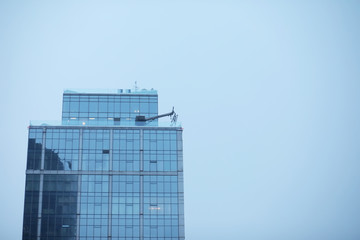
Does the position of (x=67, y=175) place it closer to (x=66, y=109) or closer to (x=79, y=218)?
(x=79, y=218)

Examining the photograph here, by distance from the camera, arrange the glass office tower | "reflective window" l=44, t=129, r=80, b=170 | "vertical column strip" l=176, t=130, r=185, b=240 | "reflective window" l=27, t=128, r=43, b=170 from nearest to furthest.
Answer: the glass office tower, "vertical column strip" l=176, t=130, r=185, b=240, "reflective window" l=27, t=128, r=43, b=170, "reflective window" l=44, t=129, r=80, b=170

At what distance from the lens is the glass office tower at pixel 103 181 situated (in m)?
88.9

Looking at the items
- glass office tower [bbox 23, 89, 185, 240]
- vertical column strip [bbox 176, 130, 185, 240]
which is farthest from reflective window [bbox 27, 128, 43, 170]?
vertical column strip [bbox 176, 130, 185, 240]

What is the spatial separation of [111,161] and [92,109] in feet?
48.3

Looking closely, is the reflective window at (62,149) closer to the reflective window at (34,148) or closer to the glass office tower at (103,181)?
the glass office tower at (103,181)

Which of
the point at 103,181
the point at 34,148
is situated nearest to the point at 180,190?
the point at 103,181

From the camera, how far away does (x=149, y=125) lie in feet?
317

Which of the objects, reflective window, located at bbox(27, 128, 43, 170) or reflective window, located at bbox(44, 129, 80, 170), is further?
reflective window, located at bbox(44, 129, 80, 170)

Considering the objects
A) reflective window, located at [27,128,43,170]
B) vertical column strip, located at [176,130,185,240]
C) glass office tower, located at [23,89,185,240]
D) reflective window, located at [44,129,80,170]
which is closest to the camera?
glass office tower, located at [23,89,185,240]

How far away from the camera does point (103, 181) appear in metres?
92.0

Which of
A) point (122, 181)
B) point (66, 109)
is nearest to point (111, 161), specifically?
point (122, 181)

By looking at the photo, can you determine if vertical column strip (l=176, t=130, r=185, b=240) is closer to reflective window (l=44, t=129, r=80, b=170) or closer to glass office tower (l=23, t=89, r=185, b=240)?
glass office tower (l=23, t=89, r=185, b=240)

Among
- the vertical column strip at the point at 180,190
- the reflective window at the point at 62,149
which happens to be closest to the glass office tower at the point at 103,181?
the reflective window at the point at 62,149

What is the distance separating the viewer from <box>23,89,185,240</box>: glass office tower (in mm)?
88875
